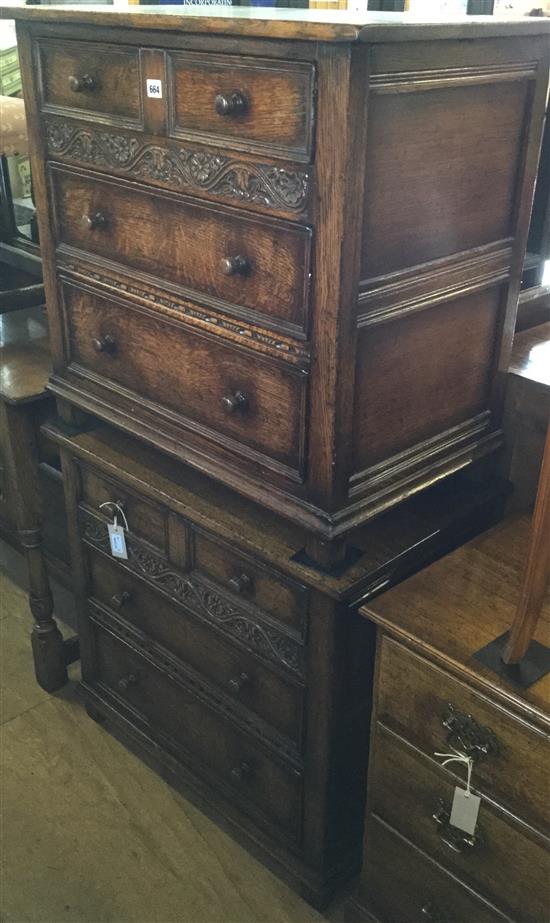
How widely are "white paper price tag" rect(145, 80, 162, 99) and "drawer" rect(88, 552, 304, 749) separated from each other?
1.00m

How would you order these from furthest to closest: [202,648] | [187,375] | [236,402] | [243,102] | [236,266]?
1. [202,648]
2. [187,375]
3. [236,402]
4. [236,266]
5. [243,102]

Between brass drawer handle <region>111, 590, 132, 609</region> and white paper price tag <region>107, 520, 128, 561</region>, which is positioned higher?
white paper price tag <region>107, 520, 128, 561</region>

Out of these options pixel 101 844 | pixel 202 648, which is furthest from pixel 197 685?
pixel 101 844

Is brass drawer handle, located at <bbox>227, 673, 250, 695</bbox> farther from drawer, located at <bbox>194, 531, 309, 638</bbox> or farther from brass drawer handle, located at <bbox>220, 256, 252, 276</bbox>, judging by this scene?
brass drawer handle, located at <bbox>220, 256, 252, 276</bbox>

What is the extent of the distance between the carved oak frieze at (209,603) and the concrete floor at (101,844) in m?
0.60

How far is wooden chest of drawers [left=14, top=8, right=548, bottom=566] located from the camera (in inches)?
47.1

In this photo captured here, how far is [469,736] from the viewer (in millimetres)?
1321

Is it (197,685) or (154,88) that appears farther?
(197,685)

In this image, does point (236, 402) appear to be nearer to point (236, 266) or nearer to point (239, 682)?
point (236, 266)

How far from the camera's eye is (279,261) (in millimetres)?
1300

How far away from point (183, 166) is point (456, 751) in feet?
3.39

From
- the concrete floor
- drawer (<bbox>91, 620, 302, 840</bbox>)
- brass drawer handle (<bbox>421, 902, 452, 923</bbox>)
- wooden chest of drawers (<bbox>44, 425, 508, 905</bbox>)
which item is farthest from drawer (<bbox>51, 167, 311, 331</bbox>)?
the concrete floor

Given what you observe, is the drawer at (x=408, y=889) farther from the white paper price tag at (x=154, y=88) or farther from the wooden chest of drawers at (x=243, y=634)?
the white paper price tag at (x=154, y=88)

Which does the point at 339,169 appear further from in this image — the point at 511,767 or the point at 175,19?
the point at 511,767
